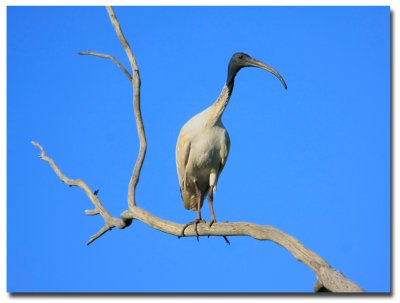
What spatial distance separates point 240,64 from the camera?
24.9 feet

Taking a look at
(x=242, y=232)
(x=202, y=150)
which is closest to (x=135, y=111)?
(x=202, y=150)

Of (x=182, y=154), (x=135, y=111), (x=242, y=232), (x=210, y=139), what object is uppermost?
(x=135, y=111)

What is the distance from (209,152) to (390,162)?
6.86 ft

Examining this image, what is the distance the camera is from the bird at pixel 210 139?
24.8ft

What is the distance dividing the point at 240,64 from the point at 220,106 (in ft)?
1.59

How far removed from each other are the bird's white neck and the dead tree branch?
74cm

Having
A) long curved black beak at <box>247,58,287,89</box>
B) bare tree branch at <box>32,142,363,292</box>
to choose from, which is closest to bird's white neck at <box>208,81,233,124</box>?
long curved black beak at <box>247,58,287,89</box>

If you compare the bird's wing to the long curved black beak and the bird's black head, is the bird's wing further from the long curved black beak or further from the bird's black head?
the long curved black beak

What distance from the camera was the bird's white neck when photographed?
7551 mm

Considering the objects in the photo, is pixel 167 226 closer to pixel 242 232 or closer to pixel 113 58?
pixel 242 232

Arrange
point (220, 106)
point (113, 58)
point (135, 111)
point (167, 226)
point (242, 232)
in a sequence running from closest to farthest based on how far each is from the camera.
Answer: point (242, 232) < point (167, 226) < point (220, 106) < point (135, 111) < point (113, 58)

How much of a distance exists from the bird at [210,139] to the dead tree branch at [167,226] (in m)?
0.47

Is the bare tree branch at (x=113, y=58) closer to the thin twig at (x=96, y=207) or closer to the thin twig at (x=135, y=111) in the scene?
the thin twig at (x=135, y=111)
